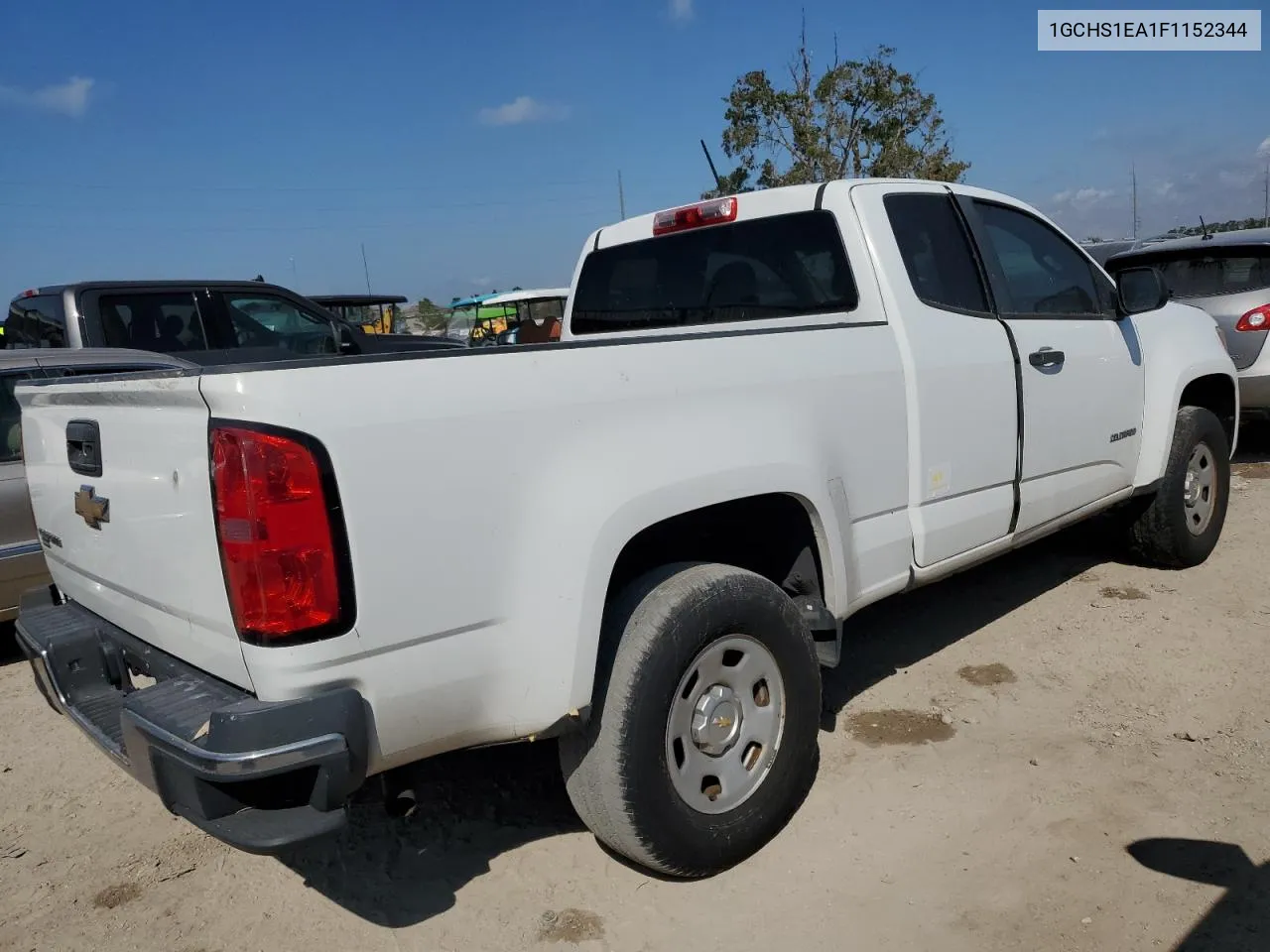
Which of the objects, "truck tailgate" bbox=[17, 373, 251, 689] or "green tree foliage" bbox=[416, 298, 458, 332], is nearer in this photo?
"truck tailgate" bbox=[17, 373, 251, 689]

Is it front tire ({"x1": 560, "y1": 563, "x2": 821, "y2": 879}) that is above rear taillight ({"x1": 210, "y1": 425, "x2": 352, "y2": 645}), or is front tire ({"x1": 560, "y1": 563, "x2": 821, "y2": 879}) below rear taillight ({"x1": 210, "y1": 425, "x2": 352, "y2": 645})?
below

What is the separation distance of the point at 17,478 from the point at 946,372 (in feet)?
13.5

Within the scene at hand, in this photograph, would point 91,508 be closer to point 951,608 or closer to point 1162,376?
point 951,608

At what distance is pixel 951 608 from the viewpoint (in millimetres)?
4820

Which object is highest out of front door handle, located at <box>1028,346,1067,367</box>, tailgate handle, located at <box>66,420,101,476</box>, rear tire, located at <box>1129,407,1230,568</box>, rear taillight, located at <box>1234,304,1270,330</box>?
tailgate handle, located at <box>66,420,101,476</box>

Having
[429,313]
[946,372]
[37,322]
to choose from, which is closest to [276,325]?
[37,322]

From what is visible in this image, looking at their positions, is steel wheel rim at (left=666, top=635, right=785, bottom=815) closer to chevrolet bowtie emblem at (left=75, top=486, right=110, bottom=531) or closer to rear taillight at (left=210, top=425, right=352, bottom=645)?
rear taillight at (left=210, top=425, right=352, bottom=645)

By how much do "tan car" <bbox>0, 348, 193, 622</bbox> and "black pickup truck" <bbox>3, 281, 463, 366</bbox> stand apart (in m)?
2.00

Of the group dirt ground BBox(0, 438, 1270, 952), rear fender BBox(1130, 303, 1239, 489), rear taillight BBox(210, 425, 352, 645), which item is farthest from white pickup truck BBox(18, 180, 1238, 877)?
rear fender BBox(1130, 303, 1239, 489)

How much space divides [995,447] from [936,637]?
4.24 feet

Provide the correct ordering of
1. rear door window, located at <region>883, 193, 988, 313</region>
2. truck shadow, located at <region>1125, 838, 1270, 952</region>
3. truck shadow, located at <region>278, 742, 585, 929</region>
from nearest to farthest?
truck shadow, located at <region>1125, 838, 1270, 952</region> → truck shadow, located at <region>278, 742, 585, 929</region> → rear door window, located at <region>883, 193, 988, 313</region>

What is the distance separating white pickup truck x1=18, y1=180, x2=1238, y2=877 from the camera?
6.25ft

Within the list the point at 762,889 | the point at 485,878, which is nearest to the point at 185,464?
→ the point at 485,878

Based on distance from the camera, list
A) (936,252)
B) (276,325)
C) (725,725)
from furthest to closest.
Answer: (276,325), (936,252), (725,725)
